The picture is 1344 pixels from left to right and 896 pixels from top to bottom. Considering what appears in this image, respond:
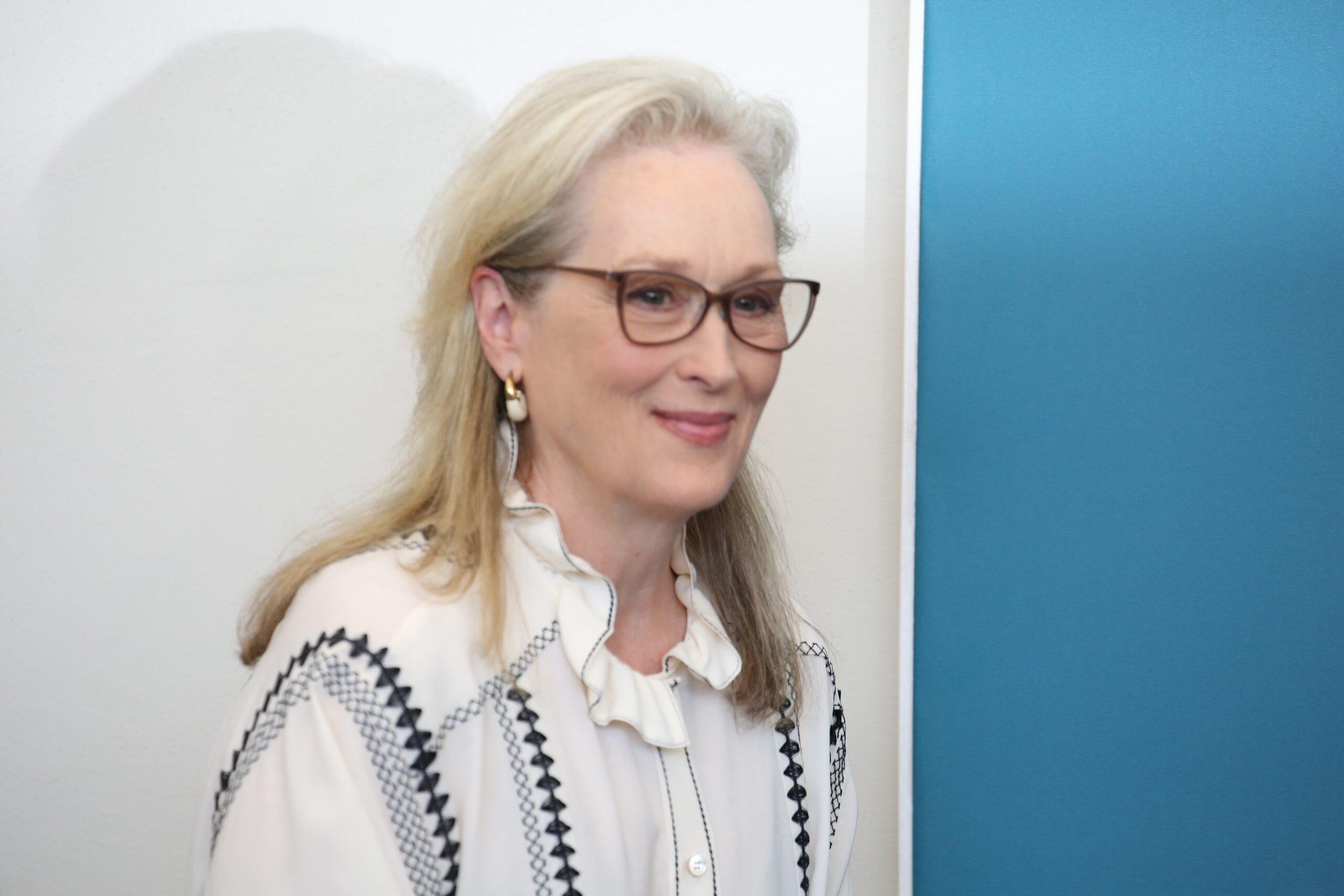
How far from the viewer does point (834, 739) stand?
1.52 metres

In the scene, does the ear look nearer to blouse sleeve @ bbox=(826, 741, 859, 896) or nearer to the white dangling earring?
the white dangling earring

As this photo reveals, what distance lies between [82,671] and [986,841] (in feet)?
4.46

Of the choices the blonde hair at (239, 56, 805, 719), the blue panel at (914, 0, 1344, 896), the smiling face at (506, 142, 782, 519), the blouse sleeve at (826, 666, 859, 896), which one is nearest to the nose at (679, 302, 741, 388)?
the smiling face at (506, 142, 782, 519)

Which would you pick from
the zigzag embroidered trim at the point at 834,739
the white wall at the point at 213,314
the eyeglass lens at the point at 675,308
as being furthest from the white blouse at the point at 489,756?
the white wall at the point at 213,314

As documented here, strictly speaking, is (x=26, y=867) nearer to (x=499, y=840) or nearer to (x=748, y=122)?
(x=499, y=840)

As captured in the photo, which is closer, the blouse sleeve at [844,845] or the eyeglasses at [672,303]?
the eyeglasses at [672,303]

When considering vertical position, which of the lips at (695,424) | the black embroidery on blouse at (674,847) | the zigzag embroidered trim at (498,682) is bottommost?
the black embroidery on blouse at (674,847)

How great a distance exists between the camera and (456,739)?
1144mm

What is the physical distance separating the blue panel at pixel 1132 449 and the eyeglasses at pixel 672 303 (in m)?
0.60

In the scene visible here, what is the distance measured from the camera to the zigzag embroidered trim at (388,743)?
1.09 meters

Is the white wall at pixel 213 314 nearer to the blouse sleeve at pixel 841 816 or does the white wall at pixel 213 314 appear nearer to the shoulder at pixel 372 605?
the blouse sleeve at pixel 841 816

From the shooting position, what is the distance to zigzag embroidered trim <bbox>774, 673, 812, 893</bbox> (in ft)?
4.60

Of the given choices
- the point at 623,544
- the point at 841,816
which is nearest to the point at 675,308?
the point at 623,544

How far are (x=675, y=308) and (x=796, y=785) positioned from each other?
1.87 ft
